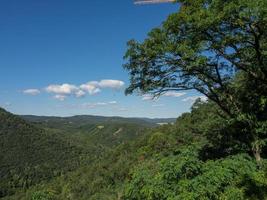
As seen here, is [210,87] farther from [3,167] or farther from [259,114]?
[3,167]

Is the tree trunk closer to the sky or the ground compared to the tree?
closer to the ground

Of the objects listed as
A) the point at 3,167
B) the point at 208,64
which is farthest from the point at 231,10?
the point at 3,167

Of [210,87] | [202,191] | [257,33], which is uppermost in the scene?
[257,33]

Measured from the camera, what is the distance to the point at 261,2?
44.2ft

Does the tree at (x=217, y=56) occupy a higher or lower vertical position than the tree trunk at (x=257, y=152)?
higher

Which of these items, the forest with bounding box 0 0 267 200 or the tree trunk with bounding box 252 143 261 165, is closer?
the forest with bounding box 0 0 267 200

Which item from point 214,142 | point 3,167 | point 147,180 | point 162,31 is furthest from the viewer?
point 3,167

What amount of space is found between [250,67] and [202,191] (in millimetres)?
6824

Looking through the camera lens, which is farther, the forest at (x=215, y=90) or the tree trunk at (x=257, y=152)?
the tree trunk at (x=257, y=152)

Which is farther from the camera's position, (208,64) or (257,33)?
(208,64)

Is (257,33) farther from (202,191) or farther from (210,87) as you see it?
(202,191)

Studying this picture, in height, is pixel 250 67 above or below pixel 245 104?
above

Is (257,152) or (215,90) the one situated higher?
(215,90)

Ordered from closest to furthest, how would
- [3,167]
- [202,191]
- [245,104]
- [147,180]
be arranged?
[202,191], [147,180], [245,104], [3,167]
